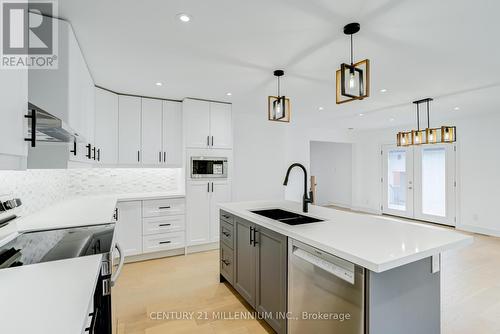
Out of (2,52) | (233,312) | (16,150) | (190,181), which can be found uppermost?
(2,52)

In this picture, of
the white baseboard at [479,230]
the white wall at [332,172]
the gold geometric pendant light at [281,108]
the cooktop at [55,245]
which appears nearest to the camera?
the cooktop at [55,245]

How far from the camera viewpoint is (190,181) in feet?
13.2

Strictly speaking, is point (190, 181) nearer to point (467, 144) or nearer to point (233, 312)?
point (233, 312)

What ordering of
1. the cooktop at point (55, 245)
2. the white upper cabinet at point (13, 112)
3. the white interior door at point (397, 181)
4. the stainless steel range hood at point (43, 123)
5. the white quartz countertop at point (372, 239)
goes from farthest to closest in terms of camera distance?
the white interior door at point (397, 181)
the cooktop at point (55, 245)
the white quartz countertop at point (372, 239)
the stainless steel range hood at point (43, 123)
the white upper cabinet at point (13, 112)

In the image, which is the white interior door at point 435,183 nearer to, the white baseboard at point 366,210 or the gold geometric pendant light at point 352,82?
the white baseboard at point 366,210

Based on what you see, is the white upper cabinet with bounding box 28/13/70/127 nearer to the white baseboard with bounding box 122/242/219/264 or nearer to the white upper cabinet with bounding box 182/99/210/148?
the white upper cabinet with bounding box 182/99/210/148

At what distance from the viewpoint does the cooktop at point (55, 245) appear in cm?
143

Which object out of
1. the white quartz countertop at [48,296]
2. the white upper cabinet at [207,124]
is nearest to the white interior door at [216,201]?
the white upper cabinet at [207,124]

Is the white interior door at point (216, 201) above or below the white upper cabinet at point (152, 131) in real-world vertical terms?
below

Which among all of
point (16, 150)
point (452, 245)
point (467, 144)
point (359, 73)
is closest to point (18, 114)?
point (16, 150)

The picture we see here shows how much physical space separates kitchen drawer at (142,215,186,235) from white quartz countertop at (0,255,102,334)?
2584 mm

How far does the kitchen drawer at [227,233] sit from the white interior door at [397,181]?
563 centimetres

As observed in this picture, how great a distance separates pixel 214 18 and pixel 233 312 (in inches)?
103

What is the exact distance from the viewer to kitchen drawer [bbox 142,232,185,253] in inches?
148
